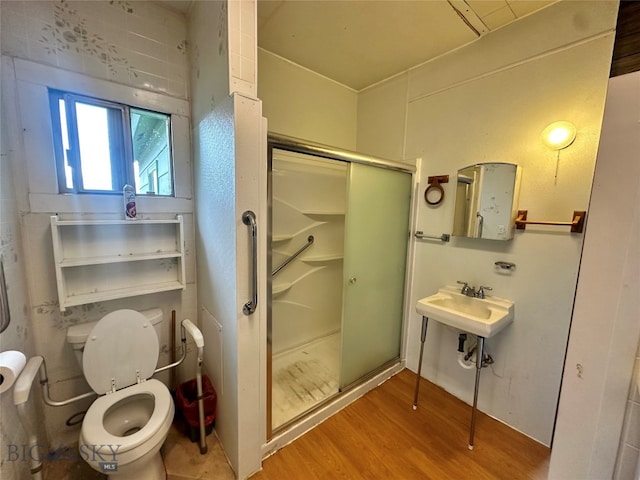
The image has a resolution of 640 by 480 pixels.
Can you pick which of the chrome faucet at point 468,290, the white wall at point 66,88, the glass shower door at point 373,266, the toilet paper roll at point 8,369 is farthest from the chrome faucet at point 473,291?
the toilet paper roll at point 8,369

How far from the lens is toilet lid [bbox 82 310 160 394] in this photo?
4.37 feet

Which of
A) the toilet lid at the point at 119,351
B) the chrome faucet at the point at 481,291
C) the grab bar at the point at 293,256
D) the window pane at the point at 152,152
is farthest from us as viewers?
the grab bar at the point at 293,256

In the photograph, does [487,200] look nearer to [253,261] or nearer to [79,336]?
[253,261]

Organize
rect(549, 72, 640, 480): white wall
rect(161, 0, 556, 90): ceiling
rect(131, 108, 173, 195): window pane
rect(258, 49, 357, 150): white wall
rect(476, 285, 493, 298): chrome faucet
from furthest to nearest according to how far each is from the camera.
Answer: rect(258, 49, 357, 150): white wall < rect(476, 285, 493, 298): chrome faucet < rect(131, 108, 173, 195): window pane < rect(161, 0, 556, 90): ceiling < rect(549, 72, 640, 480): white wall

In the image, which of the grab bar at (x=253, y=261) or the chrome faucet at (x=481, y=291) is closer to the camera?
the grab bar at (x=253, y=261)

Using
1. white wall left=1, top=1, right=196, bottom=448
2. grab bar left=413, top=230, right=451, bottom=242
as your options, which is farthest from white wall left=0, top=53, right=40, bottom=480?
grab bar left=413, top=230, right=451, bottom=242

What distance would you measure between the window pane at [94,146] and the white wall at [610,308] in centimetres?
217

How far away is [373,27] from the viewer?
5.30 ft

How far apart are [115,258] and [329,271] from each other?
1835 millimetres

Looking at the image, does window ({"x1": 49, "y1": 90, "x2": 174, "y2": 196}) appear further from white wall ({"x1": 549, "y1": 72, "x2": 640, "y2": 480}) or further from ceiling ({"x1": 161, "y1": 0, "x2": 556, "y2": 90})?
white wall ({"x1": 549, "y1": 72, "x2": 640, "y2": 480})

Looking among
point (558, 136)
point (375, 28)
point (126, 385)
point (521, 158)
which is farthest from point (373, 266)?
point (126, 385)

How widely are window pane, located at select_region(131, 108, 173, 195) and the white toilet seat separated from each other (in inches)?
45.4

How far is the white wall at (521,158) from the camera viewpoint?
4.47 feet

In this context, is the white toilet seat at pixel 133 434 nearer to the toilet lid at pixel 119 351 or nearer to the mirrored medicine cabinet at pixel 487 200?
the toilet lid at pixel 119 351
